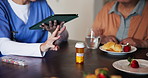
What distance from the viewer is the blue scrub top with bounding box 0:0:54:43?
1332mm

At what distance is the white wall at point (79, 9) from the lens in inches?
121

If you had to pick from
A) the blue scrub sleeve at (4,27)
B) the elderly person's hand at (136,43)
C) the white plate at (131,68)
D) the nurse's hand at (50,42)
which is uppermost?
the blue scrub sleeve at (4,27)

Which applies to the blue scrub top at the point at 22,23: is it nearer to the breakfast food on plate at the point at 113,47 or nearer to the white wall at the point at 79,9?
the breakfast food on plate at the point at 113,47

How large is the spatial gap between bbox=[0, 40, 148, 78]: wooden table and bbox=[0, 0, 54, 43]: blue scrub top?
264 mm

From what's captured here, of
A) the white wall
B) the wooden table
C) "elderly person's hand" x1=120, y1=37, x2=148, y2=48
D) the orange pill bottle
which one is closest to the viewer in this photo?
the wooden table

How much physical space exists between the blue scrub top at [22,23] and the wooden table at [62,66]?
264 millimetres

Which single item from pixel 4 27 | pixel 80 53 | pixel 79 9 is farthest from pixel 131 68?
pixel 79 9

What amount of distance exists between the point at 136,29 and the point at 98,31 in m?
0.33

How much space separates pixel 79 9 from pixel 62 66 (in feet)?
7.02

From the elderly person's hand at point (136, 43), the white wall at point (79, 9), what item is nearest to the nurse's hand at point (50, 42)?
the elderly person's hand at point (136, 43)

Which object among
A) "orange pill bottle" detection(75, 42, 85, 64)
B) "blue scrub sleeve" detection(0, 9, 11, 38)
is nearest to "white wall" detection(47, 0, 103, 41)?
"blue scrub sleeve" detection(0, 9, 11, 38)

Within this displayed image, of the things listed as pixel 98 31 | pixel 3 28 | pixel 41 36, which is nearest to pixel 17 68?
pixel 3 28

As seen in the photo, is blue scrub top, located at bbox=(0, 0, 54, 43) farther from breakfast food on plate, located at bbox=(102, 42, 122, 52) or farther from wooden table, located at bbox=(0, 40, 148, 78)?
breakfast food on plate, located at bbox=(102, 42, 122, 52)

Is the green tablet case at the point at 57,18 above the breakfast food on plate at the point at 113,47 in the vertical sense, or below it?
above
